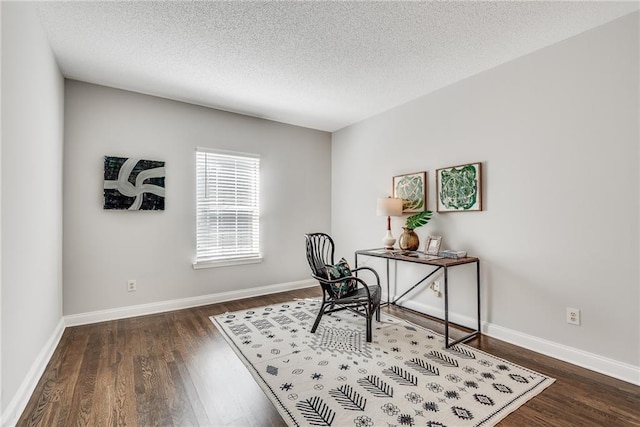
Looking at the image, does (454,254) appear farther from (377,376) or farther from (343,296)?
(377,376)

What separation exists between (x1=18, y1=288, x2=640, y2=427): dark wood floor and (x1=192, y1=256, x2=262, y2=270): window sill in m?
1.03

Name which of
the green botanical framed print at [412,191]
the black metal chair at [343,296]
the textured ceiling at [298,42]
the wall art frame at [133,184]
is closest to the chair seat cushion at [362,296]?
the black metal chair at [343,296]

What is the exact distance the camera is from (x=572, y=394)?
1.92m

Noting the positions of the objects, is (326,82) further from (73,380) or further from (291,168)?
(73,380)

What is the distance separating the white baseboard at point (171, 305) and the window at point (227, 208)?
412 millimetres

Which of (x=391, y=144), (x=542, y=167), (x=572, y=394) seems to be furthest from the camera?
(x=391, y=144)

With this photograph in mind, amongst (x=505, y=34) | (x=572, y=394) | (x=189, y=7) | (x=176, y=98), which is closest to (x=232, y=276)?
(x=176, y=98)

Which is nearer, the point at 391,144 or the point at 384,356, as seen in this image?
the point at 384,356

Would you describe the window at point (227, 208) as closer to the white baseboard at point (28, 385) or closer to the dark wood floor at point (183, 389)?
the dark wood floor at point (183, 389)

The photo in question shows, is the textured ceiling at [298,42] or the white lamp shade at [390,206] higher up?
the textured ceiling at [298,42]

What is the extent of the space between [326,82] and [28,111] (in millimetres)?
2405

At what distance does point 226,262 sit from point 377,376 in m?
2.52

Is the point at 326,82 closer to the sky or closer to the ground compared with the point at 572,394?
closer to the sky

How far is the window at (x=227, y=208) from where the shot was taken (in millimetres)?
3830
